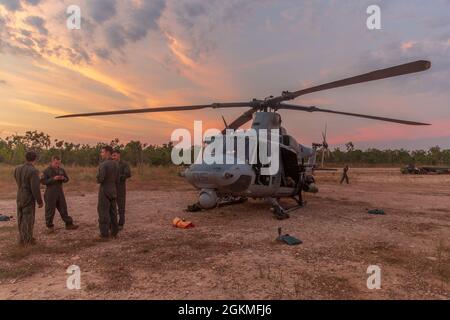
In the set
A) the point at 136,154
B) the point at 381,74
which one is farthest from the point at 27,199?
the point at 136,154

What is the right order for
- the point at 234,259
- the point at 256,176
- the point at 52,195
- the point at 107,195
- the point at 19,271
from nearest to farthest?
the point at 19,271 < the point at 234,259 < the point at 107,195 < the point at 52,195 < the point at 256,176

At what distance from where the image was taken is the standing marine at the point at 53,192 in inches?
295

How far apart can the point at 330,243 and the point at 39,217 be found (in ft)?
26.2

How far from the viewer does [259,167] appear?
29.8 feet

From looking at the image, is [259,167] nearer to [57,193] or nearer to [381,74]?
[381,74]

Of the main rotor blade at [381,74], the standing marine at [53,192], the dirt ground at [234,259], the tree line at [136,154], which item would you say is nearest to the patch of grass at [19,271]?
the dirt ground at [234,259]

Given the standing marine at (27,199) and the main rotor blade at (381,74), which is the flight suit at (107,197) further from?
the main rotor blade at (381,74)

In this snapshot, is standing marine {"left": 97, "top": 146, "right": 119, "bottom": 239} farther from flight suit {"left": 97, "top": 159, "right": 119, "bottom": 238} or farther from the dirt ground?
the dirt ground

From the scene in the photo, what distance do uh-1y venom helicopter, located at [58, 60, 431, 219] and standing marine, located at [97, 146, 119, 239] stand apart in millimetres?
2165

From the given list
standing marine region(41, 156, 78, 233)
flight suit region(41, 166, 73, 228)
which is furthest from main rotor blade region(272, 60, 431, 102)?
flight suit region(41, 166, 73, 228)

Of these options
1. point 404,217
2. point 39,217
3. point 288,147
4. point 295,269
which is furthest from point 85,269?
point 404,217

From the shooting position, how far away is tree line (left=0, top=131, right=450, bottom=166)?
47531 millimetres

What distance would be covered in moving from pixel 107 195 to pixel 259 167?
422 cm
